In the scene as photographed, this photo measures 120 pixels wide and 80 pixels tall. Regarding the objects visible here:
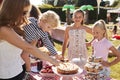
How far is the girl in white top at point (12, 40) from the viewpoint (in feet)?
6.31

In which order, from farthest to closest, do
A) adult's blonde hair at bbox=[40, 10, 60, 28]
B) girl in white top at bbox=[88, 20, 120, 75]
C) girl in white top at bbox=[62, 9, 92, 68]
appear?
1. girl in white top at bbox=[62, 9, 92, 68]
2. girl in white top at bbox=[88, 20, 120, 75]
3. adult's blonde hair at bbox=[40, 10, 60, 28]

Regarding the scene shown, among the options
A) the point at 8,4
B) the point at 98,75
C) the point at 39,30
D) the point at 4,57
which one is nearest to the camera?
A: the point at 8,4

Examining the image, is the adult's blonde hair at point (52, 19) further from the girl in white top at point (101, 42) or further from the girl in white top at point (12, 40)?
the girl in white top at point (12, 40)

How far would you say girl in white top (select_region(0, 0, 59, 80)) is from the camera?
1.92 m

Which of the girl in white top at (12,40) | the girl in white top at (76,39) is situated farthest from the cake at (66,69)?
the girl in white top at (76,39)

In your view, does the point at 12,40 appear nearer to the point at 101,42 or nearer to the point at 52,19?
the point at 52,19

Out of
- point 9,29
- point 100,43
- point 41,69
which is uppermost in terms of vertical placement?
point 9,29

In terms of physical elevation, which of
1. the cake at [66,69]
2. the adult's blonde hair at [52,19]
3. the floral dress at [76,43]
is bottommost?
the floral dress at [76,43]

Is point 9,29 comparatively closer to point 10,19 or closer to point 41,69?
point 10,19

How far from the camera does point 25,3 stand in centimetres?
197

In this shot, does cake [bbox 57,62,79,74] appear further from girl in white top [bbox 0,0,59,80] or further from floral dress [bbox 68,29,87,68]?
floral dress [bbox 68,29,87,68]

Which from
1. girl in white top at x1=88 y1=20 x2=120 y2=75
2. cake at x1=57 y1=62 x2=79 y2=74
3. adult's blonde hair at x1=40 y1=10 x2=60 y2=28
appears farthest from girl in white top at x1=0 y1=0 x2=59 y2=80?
girl in white top at x1=88 y1=20 x2=120 y2=75

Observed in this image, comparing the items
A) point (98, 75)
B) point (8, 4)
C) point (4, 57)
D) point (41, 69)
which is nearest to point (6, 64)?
point (4, 57)

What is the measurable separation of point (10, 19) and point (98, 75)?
3.14ft
